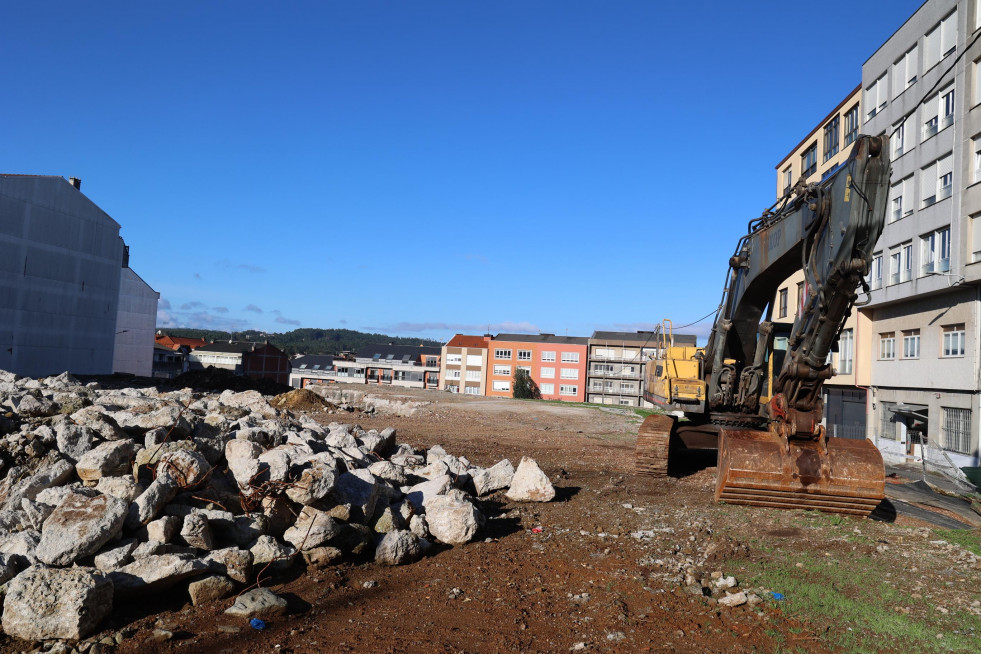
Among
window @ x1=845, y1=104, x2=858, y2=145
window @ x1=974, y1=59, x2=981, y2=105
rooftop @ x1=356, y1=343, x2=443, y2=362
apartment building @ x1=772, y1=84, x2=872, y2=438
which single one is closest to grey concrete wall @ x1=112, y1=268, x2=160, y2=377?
rooftop @ x1=356, y1=343, x2=443, y2=362

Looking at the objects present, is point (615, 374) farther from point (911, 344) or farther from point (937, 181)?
point (937, 181)

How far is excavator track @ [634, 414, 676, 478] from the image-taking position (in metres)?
12.8

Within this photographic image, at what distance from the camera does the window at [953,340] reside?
2261cm

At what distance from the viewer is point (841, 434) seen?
98.8 ft

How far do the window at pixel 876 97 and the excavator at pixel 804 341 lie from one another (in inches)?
825

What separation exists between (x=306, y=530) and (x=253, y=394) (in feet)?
40.2

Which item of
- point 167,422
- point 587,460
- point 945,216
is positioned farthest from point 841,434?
point 167,422

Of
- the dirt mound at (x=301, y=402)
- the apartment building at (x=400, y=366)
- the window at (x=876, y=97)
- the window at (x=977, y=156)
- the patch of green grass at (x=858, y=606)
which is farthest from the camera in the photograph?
the apartment building at (x=400, y=366)

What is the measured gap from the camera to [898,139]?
26.5 m

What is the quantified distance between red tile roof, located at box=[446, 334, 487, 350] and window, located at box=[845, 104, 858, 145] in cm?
5612

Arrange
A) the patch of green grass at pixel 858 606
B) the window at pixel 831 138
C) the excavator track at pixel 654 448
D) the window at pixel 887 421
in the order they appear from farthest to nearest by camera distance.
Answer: the window at pixel 831 138 → the window at pixel 887 421 → the excavator track at pixel 654 448 → the patch of green grass at pixel 858 606

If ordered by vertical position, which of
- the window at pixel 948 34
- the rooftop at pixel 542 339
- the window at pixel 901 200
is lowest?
the rooftop at pixel 542 339

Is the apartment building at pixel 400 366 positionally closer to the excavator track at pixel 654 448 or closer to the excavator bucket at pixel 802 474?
the excavator track at pixel 654 448

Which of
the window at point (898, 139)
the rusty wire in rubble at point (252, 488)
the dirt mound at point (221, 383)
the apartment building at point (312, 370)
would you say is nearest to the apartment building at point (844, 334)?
the window at point (898, 139)
